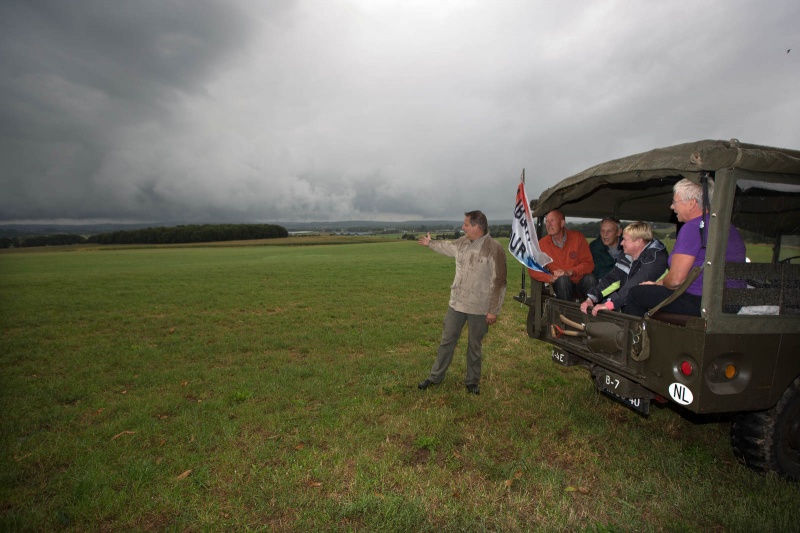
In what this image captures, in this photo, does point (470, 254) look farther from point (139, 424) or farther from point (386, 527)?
point (139, 424)

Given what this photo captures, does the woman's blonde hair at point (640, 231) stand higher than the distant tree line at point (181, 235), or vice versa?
the woman's blonde hair at point (640, 231)

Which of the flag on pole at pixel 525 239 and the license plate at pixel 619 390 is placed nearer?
the license plate at pixel 619 390

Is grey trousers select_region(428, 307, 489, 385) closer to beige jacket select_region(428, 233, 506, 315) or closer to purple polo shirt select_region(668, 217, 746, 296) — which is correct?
beige jacket select_region(428, 233, 506, 315)

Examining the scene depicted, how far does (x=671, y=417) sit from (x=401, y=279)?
16462 millimetres

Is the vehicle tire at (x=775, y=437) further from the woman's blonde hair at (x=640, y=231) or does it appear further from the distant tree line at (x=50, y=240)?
the distant tree line at (x=50, y=240)

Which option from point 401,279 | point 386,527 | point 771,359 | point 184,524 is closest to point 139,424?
point 184,524

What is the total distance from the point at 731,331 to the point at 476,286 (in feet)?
9.82

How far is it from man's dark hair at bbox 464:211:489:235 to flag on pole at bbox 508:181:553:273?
386 mm

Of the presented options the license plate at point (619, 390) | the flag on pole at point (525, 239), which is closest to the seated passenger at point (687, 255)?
the license plate at point (619, 390)

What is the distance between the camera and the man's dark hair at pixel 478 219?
5902 mm

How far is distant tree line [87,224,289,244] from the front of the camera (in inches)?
2648

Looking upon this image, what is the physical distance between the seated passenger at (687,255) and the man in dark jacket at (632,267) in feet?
1.36

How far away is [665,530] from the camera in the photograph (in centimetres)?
331

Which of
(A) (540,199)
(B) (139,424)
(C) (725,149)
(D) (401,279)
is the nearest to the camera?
(C) (725,149)
